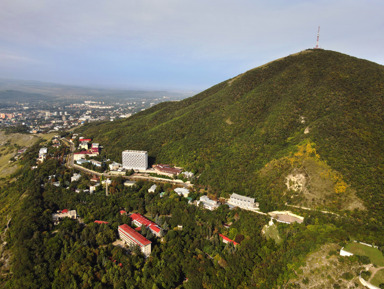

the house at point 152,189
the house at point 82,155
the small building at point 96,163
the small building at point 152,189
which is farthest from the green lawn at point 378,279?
the house at point 82,155

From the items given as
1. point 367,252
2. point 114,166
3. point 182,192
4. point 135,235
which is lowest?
point 135,235

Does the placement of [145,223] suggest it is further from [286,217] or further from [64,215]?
[286,217]

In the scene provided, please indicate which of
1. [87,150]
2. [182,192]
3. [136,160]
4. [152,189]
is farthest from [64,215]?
[87,150]

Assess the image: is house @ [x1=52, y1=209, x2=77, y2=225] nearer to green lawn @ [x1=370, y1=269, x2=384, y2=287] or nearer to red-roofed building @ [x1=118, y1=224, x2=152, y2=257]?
red-roofed building @ [x1=118, y1=224, x2=152, y2=257]

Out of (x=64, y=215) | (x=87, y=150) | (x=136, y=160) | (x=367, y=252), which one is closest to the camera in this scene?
(x=367, y=252)

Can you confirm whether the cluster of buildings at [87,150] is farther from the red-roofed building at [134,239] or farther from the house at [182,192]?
the red-roofed building at [134,239]

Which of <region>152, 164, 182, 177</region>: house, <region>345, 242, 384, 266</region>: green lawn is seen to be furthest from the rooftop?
<region>345, 242, 384, 266</region>: green lawn
